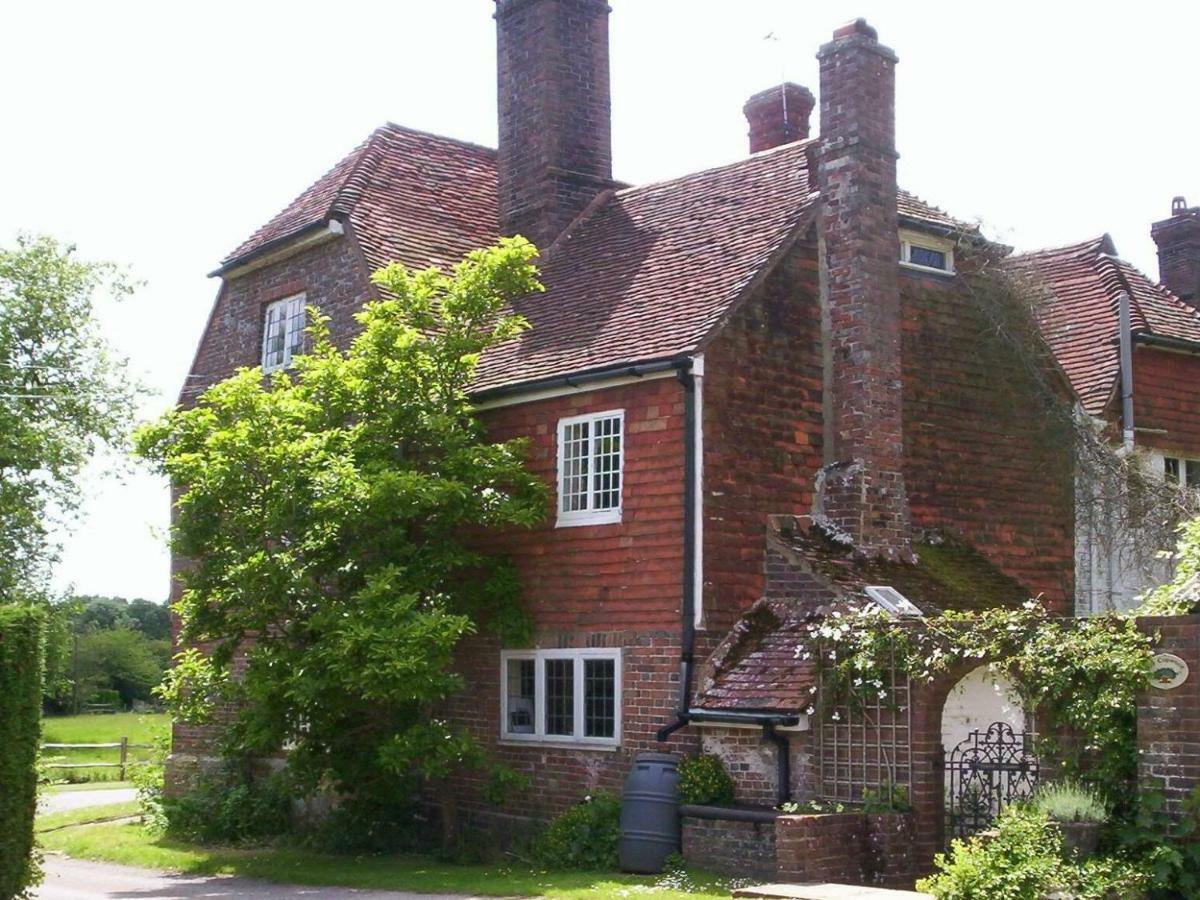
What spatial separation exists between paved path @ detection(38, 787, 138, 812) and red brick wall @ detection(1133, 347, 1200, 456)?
19.0m

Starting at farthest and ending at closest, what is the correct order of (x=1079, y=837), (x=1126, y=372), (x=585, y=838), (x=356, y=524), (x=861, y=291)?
1. (x=1126, y=372)
2. (x=861, y=291)
3. (x=356, y=524)
4. (x=585, y=838)
5. (x=1079, y=837)

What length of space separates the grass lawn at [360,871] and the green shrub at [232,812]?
0.36 metres

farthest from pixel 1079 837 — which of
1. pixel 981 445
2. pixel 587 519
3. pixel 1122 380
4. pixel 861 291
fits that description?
pixel 1122 380

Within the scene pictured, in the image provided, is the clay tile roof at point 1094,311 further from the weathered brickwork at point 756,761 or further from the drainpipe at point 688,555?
the weathered brickwork at point 756,761

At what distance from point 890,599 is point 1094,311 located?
33.9 ft

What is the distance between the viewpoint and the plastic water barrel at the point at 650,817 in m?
16.9

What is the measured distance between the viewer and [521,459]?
19.8m

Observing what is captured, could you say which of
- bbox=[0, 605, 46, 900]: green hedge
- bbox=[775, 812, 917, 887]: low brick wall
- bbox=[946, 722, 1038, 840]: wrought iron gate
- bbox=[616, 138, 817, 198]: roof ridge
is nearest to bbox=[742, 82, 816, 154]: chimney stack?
bbox=[616, 138, 817, 198]: roof ridge

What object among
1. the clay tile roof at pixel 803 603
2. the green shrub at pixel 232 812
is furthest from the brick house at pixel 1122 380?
the green shrub at pixel 232 812

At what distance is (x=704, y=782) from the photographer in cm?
1700

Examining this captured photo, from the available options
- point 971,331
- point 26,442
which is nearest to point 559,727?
point 971,331

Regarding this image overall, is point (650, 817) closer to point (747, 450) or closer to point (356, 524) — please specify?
point (747, 450)

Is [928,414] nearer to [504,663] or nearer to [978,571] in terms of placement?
[978,571]

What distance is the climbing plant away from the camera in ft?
45.1
